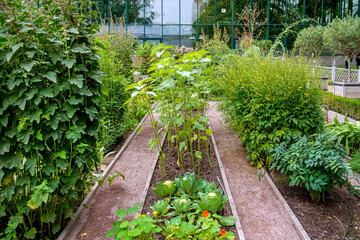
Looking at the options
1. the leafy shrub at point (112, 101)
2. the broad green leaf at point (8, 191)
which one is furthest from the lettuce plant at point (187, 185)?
the leafy shrub at point (112, 101)

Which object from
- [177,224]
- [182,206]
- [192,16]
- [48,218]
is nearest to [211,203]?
[182,206]

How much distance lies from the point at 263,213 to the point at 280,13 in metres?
19.8

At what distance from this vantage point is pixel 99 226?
3.10m

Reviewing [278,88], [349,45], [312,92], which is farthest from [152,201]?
[349,45]

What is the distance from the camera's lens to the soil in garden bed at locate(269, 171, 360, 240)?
308cm

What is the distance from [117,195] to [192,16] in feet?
59.9

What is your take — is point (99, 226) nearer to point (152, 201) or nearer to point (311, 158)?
point (152, 201)

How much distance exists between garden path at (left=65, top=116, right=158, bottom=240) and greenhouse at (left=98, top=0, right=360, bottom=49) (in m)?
15.8

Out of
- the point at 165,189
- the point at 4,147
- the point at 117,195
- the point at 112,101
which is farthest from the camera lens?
the point at 112,101

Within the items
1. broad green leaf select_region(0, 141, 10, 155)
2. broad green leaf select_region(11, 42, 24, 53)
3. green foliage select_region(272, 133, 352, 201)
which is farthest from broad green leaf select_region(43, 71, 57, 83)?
green foliage select_region(272, 133, 352, 201)

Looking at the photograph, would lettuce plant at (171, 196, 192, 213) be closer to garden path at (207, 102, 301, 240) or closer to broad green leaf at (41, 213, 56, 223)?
garden path at (207, 102, 301, 240)

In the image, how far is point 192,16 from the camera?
2003 centimetres

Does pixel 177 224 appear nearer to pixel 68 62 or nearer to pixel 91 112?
pixel 91 112

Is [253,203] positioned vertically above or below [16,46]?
below
